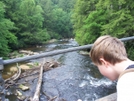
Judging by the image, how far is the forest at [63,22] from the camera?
1705cm

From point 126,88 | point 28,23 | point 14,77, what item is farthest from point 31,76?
point 28,23

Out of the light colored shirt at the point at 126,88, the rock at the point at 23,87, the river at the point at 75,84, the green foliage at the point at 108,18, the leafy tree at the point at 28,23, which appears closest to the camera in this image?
the light colored shirt at the point at 126,88

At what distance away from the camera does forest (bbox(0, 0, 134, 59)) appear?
1705cm

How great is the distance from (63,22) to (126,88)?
54413mm

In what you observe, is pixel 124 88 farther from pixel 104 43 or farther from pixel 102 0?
pixel 102 0

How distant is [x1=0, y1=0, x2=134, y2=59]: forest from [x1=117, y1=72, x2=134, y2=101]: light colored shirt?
15667 millimetres

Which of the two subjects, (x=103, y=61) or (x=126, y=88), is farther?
(x=103, y=61)

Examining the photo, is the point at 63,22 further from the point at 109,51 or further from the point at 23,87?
the point at 109,51

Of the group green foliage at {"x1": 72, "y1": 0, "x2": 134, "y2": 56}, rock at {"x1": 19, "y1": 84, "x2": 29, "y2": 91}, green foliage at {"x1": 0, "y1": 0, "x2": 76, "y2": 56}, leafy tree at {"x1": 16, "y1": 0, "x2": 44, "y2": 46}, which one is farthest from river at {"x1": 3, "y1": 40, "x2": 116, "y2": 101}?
leafy tree at {"x1": 16, "y1": 0, "x2": 44, "y2": 46}

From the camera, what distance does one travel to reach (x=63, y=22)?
5478cm

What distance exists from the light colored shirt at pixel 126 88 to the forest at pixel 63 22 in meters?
15.7

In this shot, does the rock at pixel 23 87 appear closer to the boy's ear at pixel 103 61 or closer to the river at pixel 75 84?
the river at pixel 75 84

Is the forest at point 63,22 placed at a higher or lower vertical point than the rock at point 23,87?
higher

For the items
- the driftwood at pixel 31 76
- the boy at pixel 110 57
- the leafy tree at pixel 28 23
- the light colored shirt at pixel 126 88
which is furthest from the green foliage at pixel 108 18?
the light colored shirt at pixel 126 88
